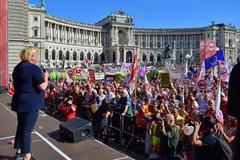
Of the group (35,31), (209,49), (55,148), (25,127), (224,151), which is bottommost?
(55,148)

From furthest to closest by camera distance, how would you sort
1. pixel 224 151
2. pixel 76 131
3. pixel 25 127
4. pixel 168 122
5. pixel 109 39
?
pixel 109 39, pixel 76 131, pixel 168 122, pixel 25 127, pixel 224 151

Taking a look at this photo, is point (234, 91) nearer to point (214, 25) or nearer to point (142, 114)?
point (142, 114)

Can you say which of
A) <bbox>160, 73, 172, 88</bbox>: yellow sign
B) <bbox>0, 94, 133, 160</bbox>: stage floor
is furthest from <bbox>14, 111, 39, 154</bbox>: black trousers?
<bbox>160, 73, 172, 88</bbox>: yellow sign

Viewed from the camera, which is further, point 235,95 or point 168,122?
point 168,122

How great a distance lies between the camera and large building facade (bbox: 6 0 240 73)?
99.6 m

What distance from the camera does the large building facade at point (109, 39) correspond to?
3922 inches

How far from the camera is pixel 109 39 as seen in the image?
129875 millimetres

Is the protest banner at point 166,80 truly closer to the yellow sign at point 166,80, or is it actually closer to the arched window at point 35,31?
the yellow sign at point 166,80

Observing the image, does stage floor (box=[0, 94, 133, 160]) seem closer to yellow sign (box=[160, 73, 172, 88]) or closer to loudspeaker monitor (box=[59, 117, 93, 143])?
loudspeaker monitor (box=[59, 117, 93, 143])

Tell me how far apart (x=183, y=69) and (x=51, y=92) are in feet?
25.4

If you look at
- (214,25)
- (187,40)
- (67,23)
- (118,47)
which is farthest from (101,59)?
(214,25)

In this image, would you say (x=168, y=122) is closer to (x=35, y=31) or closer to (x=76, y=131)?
(x=76, y=131)

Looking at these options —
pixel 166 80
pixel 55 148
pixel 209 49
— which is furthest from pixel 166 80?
pixel 55 148

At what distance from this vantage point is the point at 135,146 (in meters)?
10.1
